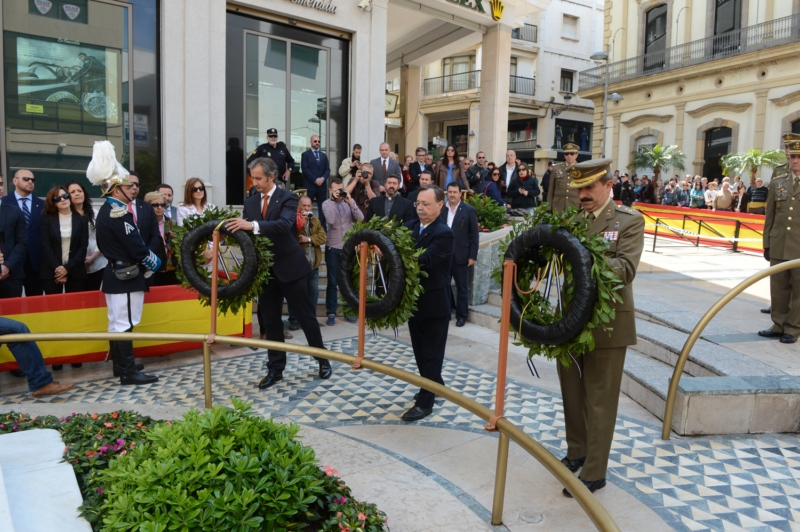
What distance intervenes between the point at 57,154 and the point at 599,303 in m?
9.23

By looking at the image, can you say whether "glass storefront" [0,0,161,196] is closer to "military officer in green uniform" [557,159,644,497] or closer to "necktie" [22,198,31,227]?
"necktie" [22,198,31,227]

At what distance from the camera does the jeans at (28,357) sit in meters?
5.34

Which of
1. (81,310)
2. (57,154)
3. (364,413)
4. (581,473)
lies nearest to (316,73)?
(57,154)

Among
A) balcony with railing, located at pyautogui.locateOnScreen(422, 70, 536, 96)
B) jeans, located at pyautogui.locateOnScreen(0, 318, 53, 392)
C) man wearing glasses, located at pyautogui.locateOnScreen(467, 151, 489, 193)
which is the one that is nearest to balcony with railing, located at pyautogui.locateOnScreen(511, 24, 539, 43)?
balcony with railing, located at pyautogui.locateOnScreen(422, 70, 536, 96)

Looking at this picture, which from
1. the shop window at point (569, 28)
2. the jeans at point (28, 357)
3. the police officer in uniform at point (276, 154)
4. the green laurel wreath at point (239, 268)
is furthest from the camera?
the shop window at point (569, 28)

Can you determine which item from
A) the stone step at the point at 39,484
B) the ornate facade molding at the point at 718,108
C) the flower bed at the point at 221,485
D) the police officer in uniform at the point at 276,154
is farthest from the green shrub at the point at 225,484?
the ornate facade molding at the point at 718,108

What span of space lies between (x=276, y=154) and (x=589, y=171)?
801 cm

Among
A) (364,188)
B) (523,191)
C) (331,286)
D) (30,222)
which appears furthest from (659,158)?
(30,222)

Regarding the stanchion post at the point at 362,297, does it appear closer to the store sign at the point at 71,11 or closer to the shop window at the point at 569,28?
the store sign at the point at 71,11

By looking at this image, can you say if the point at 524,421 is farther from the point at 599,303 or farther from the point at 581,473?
the point at 599,303

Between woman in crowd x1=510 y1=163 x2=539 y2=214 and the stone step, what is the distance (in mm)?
10664

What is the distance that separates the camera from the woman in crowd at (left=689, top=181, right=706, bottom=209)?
21.3 m

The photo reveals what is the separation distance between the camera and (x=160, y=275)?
738 cm

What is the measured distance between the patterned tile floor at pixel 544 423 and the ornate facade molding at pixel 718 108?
24460mm
